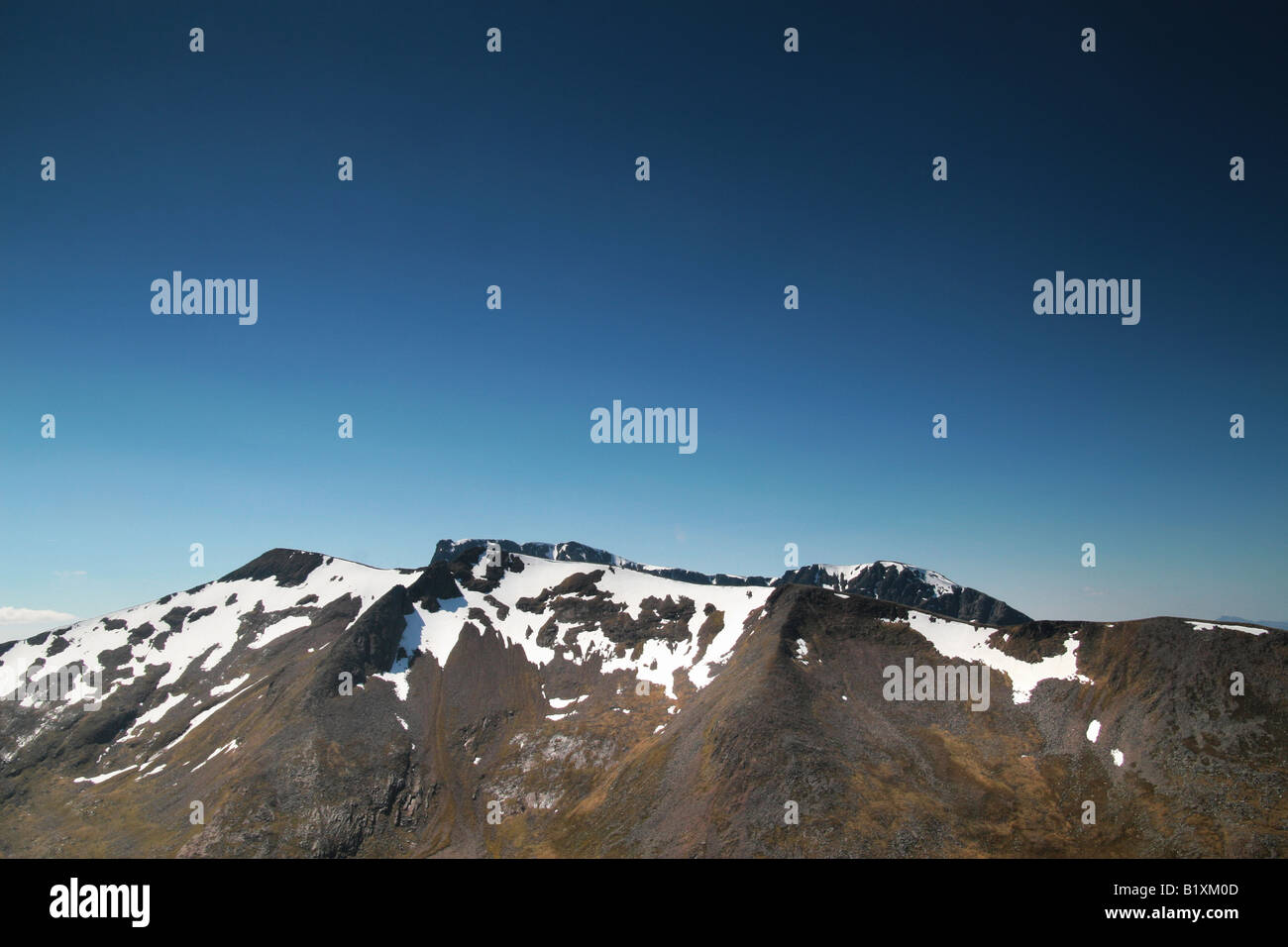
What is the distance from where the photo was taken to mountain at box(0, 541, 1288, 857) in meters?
80.8

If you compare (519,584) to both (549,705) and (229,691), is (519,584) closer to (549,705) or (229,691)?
(549,705)

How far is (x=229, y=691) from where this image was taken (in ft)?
497

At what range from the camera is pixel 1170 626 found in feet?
331

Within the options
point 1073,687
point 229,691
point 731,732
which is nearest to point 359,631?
point 229,691

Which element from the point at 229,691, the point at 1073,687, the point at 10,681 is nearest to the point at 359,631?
the point at 229,691

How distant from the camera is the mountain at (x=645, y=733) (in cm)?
8075

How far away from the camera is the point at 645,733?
118m

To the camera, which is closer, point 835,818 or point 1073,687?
point 835,818
